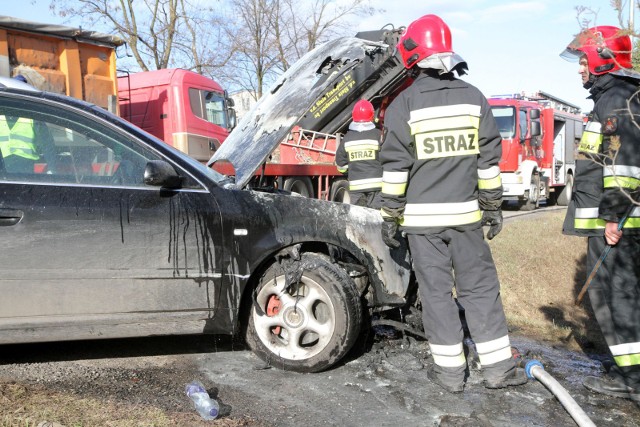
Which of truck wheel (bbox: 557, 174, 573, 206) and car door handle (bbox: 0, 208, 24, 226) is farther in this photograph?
truck wheel (bbox: 557, 174, 573, 206)

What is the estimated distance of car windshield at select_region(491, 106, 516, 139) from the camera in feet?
46.3

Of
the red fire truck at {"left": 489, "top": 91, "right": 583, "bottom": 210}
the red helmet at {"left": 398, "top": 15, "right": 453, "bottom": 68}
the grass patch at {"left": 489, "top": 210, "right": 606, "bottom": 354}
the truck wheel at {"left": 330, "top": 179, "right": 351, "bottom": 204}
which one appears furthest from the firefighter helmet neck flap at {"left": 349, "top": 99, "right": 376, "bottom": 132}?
the red fire truck at {"left": 489, "top": 91, "right": 583, "bottom": 210}

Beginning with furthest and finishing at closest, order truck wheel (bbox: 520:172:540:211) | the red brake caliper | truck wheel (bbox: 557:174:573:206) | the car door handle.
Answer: truck wheel (bbox: 557:174:573:206) < truck wheel (bbox: 520:172:540:211) < the red brake caliper < the car door handle

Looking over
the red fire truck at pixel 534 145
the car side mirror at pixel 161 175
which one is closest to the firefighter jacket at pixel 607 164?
the car side mirror at pixel 161 175

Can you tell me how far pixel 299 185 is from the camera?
10.9 m

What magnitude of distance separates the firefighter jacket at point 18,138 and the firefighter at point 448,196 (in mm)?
2044

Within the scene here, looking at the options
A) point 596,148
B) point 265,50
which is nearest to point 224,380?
point 596,148

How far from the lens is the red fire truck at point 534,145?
557 inches

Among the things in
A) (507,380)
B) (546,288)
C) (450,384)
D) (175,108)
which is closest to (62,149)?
(450,384)

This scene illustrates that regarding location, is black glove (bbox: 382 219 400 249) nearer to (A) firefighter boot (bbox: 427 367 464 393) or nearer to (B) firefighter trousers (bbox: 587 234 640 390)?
(A) firefighter boot (bbox: 427 367 464 393)

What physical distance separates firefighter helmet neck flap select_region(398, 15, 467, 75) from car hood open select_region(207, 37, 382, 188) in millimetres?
1074

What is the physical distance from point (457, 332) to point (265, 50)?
21.1m

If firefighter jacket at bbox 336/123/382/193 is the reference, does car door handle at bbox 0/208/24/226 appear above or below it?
below

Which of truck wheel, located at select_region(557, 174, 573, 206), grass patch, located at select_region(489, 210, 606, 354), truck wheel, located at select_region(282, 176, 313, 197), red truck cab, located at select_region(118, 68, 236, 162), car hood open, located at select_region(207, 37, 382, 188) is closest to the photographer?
car hood open, located at select_region(207, 37, 382, 188)
